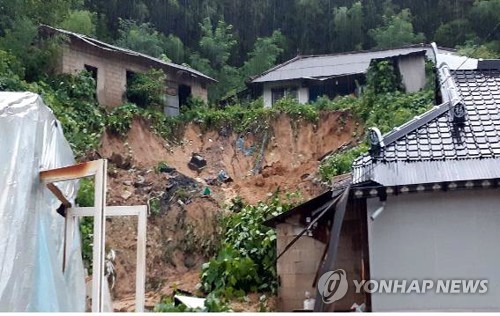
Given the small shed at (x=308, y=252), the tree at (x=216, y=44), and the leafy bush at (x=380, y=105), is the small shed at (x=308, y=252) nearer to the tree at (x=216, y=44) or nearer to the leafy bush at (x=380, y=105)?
the leafy bush at (x=380, y=105)

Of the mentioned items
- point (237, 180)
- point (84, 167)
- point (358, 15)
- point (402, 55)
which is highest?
point (358, 15)

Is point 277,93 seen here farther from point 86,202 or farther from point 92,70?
point 86,202

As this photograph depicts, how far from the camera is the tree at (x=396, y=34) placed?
35.8m

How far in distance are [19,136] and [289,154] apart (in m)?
19.4

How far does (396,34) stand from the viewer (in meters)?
36.1

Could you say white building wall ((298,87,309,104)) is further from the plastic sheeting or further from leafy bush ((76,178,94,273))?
the plastic sheeting

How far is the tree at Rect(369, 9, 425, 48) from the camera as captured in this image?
117ft

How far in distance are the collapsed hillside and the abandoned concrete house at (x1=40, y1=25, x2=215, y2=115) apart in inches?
75.4

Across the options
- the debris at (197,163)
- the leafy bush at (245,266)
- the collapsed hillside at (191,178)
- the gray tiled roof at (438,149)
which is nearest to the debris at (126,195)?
the collapsed hillside at (191,178)

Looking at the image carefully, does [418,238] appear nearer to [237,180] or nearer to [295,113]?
[237,180]

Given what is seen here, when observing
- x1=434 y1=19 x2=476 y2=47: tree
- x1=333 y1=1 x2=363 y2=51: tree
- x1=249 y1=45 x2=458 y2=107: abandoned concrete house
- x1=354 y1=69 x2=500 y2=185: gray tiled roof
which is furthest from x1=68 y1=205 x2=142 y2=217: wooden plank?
x1=333 y1=1 x2=363 y2=51: tree

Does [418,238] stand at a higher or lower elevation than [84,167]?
lower

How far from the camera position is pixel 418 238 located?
9359mm

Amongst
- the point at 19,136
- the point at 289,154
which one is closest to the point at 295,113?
the point at 289,154
